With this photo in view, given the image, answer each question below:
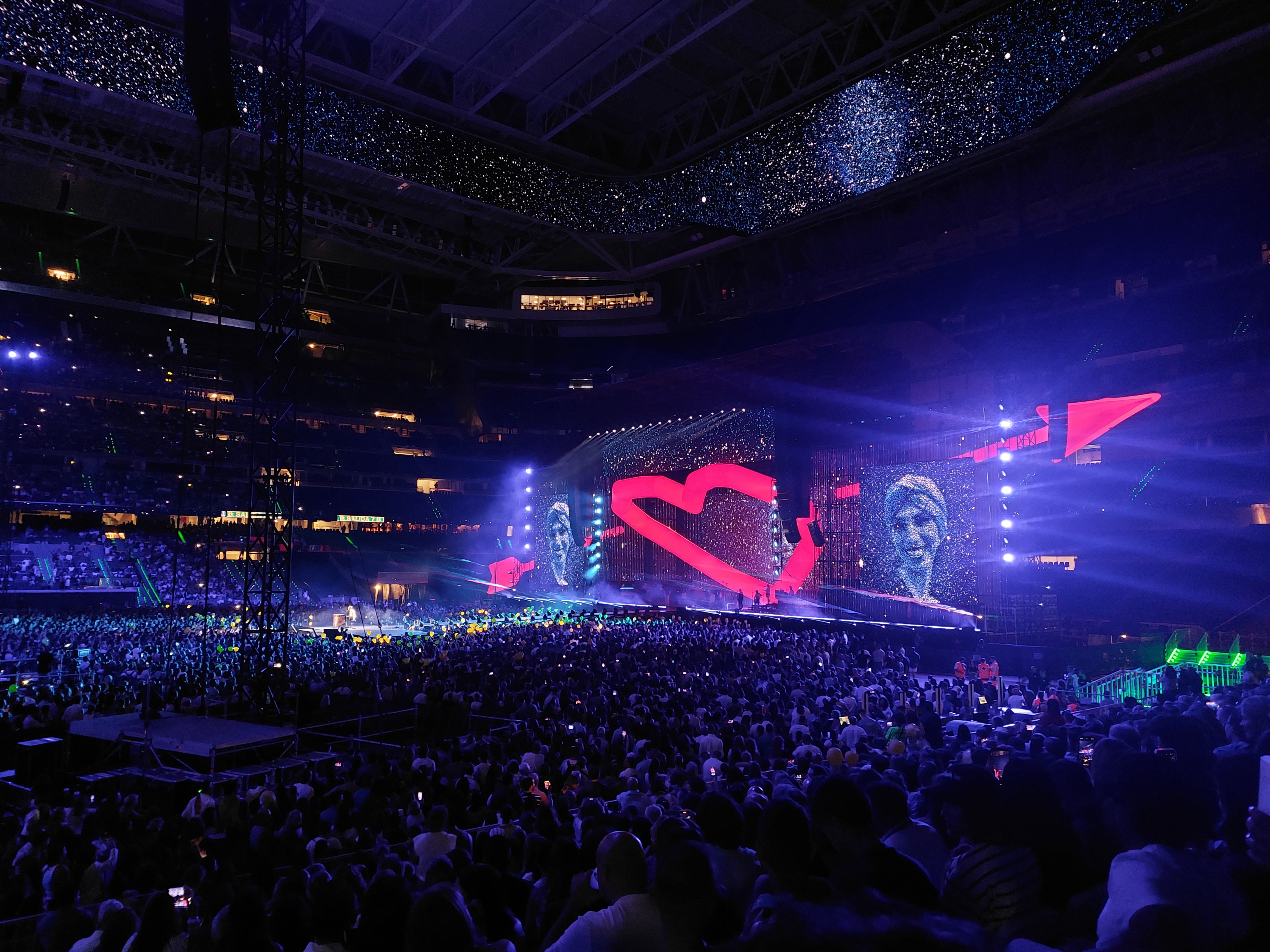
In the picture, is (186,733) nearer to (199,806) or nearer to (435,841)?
(199,806)

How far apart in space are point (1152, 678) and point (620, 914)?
13252 mm

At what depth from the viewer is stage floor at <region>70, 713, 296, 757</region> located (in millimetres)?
7664

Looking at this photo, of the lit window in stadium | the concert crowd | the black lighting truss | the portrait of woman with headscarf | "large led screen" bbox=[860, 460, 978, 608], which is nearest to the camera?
the concert crowd

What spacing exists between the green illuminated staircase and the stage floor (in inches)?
417

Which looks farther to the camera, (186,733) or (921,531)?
(921,531)

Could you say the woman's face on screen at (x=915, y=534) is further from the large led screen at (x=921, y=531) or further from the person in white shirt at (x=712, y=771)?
the person in white shirt at (x=712, y=771)

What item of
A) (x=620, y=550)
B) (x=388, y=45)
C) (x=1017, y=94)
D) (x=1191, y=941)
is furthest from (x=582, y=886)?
(x=620, y=550)

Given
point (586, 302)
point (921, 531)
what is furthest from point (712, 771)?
point (586, 302)

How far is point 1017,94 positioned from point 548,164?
9782mm

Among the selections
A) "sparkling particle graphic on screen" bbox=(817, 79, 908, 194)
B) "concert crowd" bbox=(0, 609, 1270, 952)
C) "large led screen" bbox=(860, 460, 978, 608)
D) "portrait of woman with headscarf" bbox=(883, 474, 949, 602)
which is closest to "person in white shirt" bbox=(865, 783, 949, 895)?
"concert crowd" bbox=(0, 609, 1270, 952)

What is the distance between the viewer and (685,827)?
2.87 meters

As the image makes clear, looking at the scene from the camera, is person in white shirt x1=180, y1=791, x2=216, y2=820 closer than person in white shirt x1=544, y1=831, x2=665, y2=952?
No

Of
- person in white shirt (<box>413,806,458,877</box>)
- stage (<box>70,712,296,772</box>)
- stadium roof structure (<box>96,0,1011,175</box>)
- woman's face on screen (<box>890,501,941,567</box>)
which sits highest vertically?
stadium roof structure (<box>96,0,1011,175</box>)

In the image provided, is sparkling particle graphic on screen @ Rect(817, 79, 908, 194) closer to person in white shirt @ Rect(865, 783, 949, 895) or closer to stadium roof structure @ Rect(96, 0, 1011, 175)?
stadium roof structure @ Rect(96, 0, 1011, 175)
